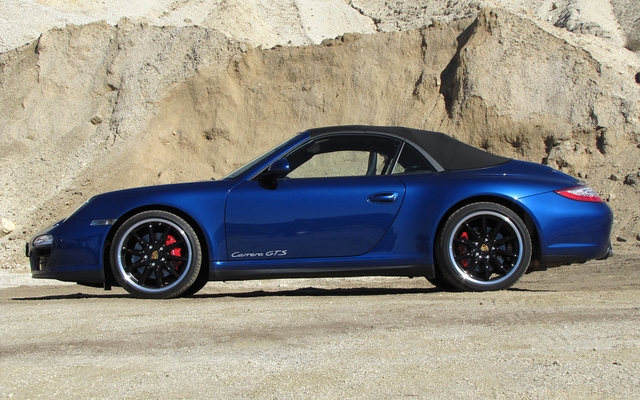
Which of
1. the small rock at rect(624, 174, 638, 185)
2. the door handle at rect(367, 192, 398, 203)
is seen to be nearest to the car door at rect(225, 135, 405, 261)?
the door handle at rect(367, 192, 398, 203)

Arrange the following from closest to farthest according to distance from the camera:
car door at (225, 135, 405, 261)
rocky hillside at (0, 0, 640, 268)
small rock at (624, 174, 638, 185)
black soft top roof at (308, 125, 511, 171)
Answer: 1. car door at (225, 135, 405, 261)
2. black soft top roof at (308, 125, 511, 171)
3. small rock at (624, 174, 638, 185)
4. rocky hillside at (0, 0, 640, 268)

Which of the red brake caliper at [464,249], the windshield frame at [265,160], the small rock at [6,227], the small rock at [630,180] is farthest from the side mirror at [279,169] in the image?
the small rock at [6,227]

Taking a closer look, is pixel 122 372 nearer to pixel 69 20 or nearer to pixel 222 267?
pixel 222 267

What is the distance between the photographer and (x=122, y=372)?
3.71 meters

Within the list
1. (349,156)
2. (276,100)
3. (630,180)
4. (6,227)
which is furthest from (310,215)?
(276,100)

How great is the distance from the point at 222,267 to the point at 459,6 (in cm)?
3263

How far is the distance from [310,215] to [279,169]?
0.42 m

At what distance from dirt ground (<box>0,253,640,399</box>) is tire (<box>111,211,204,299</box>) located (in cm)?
36

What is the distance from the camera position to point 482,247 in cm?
623

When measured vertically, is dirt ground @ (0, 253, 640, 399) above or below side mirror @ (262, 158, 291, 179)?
below

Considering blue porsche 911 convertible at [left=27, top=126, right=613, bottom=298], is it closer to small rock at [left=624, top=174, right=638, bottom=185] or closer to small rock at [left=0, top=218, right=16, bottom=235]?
small rock at [left=624, top=174, right=638, bottom=185]

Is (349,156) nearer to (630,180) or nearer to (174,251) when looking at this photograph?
(174,251)

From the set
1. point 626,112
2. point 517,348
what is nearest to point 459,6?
point 626,112

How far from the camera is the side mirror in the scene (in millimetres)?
6145
